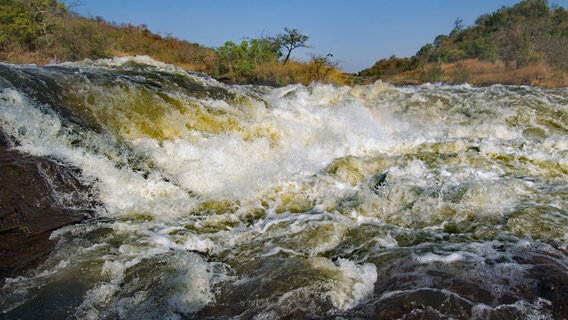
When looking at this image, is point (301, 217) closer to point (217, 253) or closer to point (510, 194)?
point (217, 253)

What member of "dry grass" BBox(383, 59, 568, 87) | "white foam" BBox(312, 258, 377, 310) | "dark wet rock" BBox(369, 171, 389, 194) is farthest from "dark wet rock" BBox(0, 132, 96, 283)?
"dry grass" BBox(383, 59, 568, 87)

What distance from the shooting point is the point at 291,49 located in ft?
58.8

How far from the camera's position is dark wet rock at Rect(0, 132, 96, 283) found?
3045 millimetres

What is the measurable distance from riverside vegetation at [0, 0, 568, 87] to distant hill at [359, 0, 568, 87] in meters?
0.05

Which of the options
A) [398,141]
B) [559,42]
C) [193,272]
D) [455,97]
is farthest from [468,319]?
[559,42]

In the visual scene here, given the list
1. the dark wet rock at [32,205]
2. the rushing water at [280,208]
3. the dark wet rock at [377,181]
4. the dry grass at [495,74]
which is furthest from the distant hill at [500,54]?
the dark wet rock at [32,205]

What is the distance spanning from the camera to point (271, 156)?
19.5ft

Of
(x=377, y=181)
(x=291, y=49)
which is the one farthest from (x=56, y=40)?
(x=377, y=181)

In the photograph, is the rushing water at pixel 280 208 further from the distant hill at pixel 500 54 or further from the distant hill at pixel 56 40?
the distant hill at pixel 500 54

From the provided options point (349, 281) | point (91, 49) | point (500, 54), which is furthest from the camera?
point (500, 54)

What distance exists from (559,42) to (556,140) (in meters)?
17.8

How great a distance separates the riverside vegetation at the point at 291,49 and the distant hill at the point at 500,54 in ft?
0.15

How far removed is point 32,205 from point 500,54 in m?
24.5

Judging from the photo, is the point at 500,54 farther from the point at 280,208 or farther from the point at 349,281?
the point at 349,281
